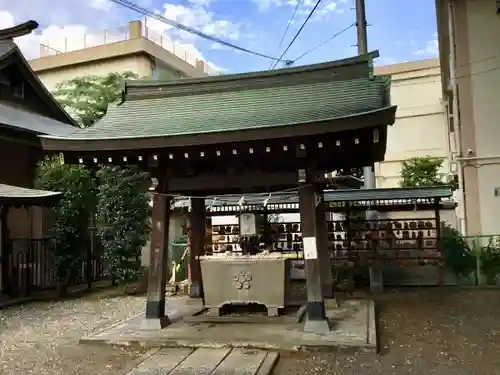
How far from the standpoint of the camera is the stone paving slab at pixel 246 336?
20.7 ft

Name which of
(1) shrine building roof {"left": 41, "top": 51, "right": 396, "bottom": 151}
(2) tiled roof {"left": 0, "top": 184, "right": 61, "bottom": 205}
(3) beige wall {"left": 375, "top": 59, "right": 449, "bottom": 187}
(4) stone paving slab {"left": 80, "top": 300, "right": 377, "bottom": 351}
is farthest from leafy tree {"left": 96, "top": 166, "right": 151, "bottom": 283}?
(3) beige wall {"left": 375, "top": 59, "right": 449, "bottom": 187}

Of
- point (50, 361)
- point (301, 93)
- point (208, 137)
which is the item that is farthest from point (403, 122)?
point (50, 361)

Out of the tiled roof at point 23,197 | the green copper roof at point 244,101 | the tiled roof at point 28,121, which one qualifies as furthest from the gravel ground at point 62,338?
the tiled roof at point 28,121

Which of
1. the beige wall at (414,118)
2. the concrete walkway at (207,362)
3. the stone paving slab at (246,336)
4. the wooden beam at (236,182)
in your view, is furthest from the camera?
the beige wall at (414,118)

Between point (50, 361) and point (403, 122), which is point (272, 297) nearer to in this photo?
point (50, 361)

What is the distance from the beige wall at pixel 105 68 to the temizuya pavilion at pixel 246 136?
16.4m

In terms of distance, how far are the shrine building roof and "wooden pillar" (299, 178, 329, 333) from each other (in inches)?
42.6

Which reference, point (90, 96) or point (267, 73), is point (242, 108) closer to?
point (267, 73)

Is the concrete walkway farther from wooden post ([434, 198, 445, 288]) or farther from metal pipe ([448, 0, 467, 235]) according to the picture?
metal pipe ([448, 0, 467, 235])

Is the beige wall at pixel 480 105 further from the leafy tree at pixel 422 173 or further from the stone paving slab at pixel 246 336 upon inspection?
the stone paving slab at pixel 246 336

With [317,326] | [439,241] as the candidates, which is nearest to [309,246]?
[317,326]

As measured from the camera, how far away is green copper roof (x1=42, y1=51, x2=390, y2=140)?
6891 millimetres

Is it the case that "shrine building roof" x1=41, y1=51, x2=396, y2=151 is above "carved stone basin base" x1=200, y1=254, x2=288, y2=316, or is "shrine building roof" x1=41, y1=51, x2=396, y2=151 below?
above

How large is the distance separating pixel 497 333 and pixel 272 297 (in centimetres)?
325
